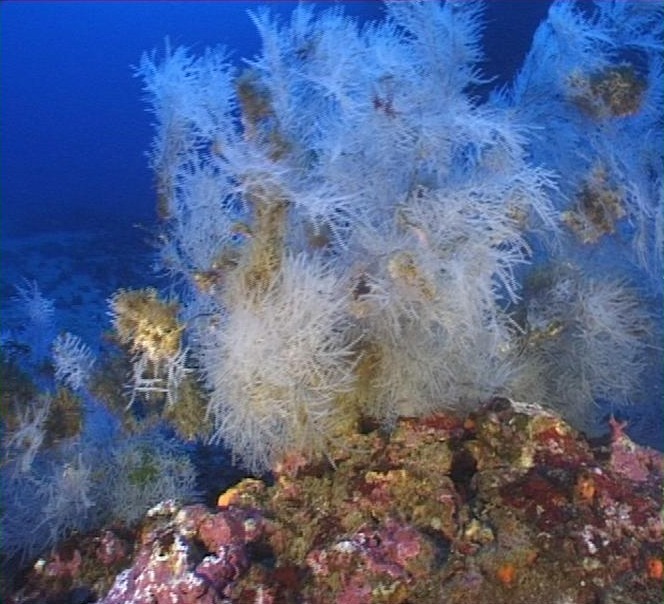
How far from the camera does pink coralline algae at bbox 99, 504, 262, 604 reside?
333 centimetres

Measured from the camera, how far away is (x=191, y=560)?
346 cm

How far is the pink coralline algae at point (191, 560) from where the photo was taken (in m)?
3.33

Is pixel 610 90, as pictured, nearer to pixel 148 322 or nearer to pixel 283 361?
pixel 283 361

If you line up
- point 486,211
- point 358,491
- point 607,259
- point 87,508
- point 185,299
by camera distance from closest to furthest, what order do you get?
point 358,491, point 486,211, point 87,508, point 185,299, point 607,259

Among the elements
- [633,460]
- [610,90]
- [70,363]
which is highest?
[610,90]

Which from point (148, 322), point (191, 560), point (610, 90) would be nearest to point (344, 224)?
point (148, 322)

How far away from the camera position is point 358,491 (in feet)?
13.1

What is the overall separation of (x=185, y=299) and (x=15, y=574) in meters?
2.04

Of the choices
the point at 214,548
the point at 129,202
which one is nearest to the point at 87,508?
the point at 214,548

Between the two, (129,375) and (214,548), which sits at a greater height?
(129,375)

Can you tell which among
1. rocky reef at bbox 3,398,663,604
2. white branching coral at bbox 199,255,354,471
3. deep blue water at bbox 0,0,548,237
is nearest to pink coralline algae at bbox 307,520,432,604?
rocky reef at bbox 3,398,663,604

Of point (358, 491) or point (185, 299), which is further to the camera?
point (185, 299)

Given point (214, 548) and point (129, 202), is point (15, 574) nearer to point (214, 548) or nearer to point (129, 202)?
point (214, 548)

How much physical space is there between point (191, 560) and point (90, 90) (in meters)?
92.2
